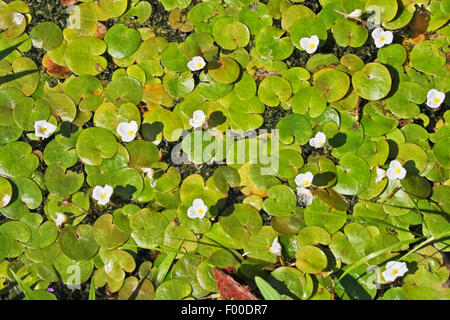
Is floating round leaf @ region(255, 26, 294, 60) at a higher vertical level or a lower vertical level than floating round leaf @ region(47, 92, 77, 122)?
higher

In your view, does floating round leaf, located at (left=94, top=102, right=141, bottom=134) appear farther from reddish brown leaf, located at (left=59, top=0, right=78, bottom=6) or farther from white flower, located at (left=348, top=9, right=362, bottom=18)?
white flower, located at (left=348, top=9, right=362, bottom=18)

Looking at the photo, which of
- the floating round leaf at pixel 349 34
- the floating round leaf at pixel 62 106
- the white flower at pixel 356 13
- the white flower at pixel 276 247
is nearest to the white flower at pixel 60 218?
the floating round leaf at pixel 62 106

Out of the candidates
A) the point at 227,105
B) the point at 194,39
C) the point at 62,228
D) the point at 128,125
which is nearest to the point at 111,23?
the point at 194,39

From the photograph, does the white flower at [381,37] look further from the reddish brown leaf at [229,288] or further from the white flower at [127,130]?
the reddish brown leaf at [229,288]

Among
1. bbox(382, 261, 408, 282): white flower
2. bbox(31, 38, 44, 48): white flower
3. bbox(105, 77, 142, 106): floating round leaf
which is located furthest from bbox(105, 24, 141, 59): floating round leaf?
bbox(382, 261, 408, 282): white flower

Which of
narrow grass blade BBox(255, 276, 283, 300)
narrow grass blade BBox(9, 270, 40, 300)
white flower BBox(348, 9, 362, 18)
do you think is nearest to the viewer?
narrow grass blade BBox(255, 276, 283, 300)

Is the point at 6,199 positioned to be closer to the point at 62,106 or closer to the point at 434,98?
the point at 62,106

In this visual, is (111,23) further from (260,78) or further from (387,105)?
(387,105)
